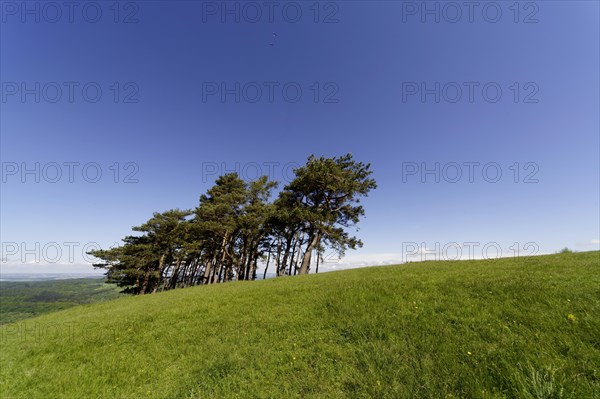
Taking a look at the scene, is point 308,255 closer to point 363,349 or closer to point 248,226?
point 248,226

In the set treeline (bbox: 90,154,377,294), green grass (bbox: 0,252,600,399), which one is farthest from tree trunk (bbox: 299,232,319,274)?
green grass (bbox: 0,252,600,399)

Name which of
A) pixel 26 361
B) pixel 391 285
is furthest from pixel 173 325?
pixel 391 285

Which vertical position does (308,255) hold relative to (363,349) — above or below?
below

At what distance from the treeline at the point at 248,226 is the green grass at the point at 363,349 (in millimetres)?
18846

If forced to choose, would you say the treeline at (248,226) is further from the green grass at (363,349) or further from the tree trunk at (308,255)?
the green grass at (363,349)

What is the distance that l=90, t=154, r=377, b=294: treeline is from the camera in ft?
95.8

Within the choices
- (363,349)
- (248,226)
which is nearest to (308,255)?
(248,226)

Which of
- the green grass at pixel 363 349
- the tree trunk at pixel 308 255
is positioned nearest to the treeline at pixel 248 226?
the tree trunk at pixel 308 255

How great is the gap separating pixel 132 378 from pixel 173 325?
380cm

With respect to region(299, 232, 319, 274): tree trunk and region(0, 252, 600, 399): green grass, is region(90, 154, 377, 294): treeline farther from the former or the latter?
region(0, 252, 600, 399): green grass

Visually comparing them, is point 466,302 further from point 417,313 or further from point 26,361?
point 26,361

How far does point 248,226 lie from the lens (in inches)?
1299

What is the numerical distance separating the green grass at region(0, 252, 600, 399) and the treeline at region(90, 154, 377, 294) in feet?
61.8

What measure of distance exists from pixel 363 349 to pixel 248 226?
93.6 feet
